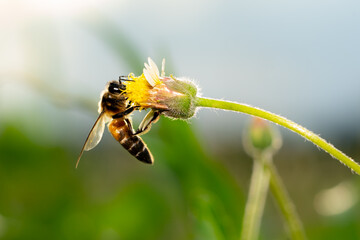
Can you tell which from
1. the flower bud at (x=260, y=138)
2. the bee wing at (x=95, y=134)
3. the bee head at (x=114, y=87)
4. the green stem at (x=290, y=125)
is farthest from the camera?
the flower bud at (x=260, y=138)

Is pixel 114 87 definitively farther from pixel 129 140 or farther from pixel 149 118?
pixel 149 118

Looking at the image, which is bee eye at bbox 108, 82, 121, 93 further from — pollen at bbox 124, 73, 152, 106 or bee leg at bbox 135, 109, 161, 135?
bee leg at bbox 135, 109, 161, 135

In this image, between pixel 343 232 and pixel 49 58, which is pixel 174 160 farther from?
pixel 49 58

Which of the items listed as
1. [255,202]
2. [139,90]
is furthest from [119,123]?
[255,202]

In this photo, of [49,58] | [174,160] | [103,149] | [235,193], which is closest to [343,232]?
[235,193]

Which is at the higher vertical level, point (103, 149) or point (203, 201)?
point (103, 149)

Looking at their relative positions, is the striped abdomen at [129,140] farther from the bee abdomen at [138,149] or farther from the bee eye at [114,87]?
the bee eye at [114,87]

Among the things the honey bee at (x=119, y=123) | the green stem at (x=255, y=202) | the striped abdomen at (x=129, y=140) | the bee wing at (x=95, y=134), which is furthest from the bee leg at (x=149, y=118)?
the green stem at (x=255, y=202)

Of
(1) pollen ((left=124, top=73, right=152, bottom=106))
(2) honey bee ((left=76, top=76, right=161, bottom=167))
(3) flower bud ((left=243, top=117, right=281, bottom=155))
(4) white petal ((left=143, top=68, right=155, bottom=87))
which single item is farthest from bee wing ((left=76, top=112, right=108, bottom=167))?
(3) flower bud ((left=243, top=117, right=281, bottom=155))
